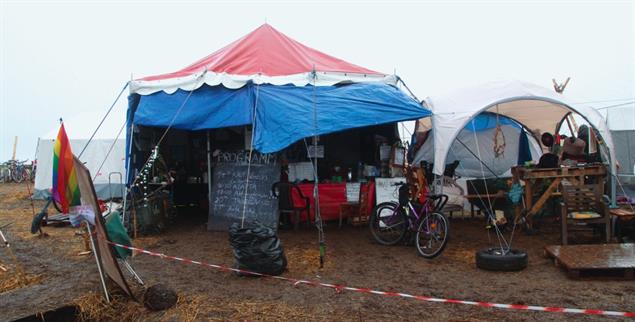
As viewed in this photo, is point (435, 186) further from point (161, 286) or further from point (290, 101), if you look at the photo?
point (161, 286)

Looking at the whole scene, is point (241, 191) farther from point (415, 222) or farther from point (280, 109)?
point (415, 222)

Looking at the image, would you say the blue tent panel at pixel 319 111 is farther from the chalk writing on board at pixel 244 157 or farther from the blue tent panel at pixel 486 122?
the blue tent panel at pixel 486 122

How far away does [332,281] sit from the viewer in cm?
525

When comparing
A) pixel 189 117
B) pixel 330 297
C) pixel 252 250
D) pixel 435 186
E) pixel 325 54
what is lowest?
pixel 330 297

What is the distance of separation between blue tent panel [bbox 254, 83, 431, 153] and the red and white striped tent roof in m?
0.36

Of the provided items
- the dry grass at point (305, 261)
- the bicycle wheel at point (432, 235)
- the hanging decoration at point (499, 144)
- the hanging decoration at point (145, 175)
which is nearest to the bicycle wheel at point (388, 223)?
the bicycle wheel at point (432, 235)

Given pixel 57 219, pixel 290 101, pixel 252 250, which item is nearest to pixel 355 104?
pixel 290 101

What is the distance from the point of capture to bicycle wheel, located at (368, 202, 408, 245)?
22.9 ft

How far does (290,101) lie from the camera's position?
743 centimetres

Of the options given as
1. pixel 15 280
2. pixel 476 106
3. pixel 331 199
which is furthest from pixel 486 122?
pixel 15 280

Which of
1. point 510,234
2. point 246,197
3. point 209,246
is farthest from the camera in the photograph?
point 246,197

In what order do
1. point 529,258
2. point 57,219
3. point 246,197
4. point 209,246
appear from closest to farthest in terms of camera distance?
point 529,258
point 209,246
point 246,197
point 57,219

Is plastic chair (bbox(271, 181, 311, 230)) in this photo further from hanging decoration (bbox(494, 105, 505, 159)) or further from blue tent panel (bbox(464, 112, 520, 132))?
hanging decoration (bbox(494, 105, 505, 159))

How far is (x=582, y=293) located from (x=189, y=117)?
20.2 feet
